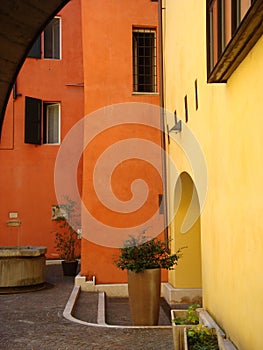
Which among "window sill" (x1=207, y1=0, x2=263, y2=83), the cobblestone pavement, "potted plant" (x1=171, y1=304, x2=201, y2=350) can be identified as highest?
"window sill" (x1=207, y1=0, x2=263, y2=83)

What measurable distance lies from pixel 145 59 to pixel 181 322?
7.56m

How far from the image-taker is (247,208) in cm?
438

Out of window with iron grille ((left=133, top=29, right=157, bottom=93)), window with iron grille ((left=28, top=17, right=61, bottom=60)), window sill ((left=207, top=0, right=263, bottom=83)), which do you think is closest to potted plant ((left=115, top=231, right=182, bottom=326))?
window sill ((left=207, top=0, right=263, bottom=83))

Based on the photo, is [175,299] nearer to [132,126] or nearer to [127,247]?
[127,247]

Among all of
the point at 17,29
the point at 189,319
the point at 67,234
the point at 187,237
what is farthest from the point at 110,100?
the point at 17,29

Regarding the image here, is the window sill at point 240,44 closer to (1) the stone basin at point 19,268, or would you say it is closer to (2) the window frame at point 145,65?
(2) the window frame at point 145,65

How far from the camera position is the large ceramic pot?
7504 millimetres

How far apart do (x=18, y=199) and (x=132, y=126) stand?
5702 millimetres

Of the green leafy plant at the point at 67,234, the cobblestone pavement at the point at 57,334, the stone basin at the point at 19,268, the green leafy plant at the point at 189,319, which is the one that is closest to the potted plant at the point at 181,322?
the green leafy plant at the point at 189,319

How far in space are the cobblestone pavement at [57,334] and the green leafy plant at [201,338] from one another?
1.09m

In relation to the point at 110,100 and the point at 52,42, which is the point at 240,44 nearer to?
the point at 110,100

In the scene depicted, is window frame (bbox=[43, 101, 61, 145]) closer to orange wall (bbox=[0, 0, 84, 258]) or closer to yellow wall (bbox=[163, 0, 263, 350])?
Answer: orange wall (bbox=[0, 0, 84, 258])

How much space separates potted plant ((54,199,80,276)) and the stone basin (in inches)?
100

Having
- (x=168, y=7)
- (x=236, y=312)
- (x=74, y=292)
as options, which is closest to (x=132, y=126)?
(x=168, y=7)
